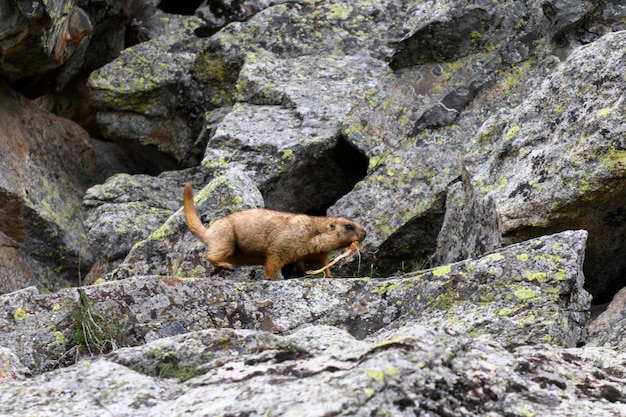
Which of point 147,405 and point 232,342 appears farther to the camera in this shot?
point 232,342

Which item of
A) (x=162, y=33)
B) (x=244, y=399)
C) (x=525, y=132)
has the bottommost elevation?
(x=244, y=399)

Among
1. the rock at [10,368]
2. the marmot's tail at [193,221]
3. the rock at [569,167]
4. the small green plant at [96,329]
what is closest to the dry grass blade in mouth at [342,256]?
the marmot's tail at [193,221]

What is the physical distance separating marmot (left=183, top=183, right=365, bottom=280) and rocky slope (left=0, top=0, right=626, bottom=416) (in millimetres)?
295

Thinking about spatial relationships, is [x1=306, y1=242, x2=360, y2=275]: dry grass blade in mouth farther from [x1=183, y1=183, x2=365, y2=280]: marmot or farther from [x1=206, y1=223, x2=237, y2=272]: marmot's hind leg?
[x1=206, y1=223, x2=237, y2=272]: marmot's hind leg

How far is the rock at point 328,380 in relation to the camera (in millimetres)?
4832

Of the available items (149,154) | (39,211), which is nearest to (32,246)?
(39,211)

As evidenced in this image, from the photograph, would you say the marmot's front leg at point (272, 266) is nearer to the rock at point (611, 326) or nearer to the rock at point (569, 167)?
the rock at point (569, 167)

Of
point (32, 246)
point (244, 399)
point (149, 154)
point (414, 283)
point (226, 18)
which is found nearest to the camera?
point (244, 399)

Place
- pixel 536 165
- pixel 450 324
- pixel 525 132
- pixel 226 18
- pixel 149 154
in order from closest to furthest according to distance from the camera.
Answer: pixel 450 324 → pixel 536 165 → pixel 525 132 → pixel 149 154 → pixel 226 18

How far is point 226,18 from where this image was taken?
16.9 m

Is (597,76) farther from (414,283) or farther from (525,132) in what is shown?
(414,283)

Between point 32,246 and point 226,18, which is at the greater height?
point 226,18

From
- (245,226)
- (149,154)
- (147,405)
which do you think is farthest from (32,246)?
(147,405)

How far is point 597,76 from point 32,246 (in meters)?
7.66
